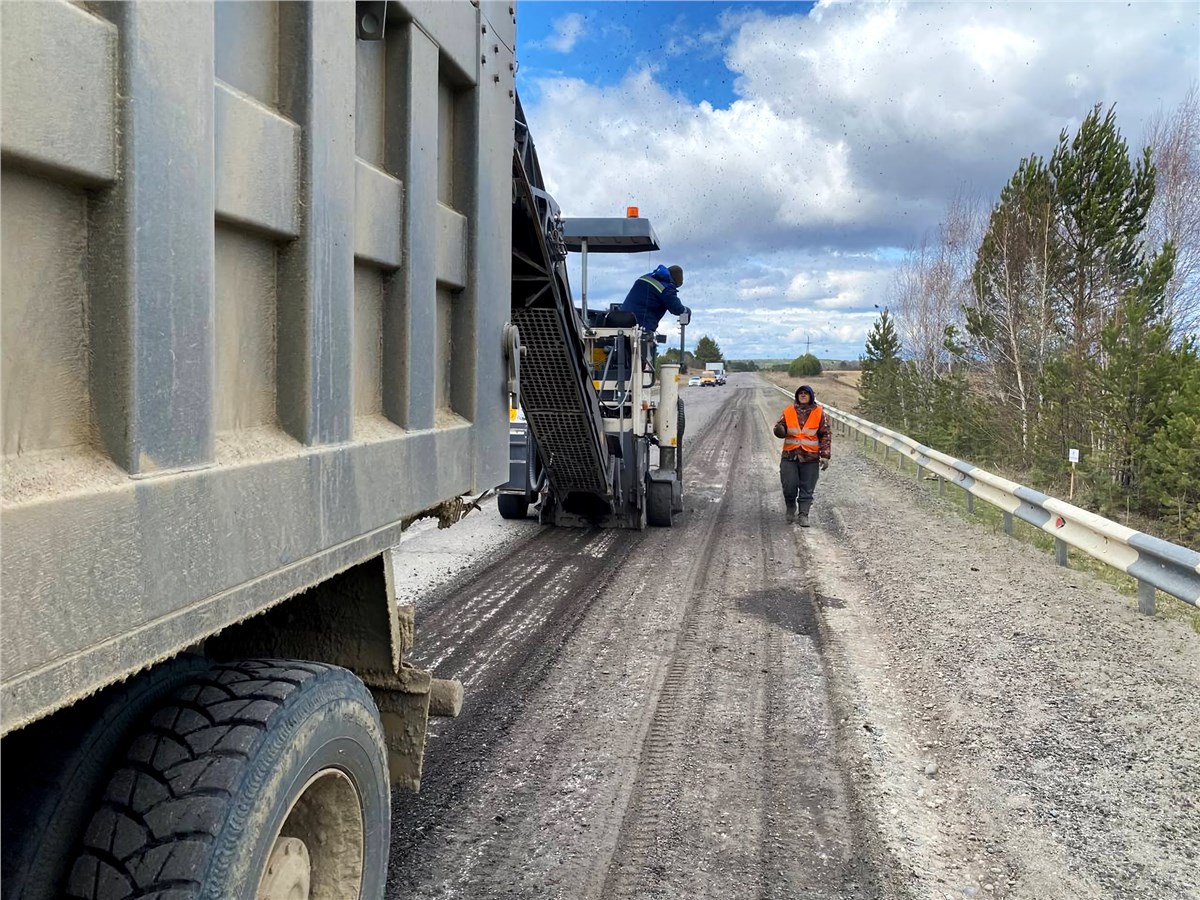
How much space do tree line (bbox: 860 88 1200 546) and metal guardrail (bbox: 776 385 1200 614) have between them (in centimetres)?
335

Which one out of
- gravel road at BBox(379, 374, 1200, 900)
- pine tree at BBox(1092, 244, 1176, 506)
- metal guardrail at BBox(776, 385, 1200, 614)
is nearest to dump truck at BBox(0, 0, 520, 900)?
gravel road at BBox(379, 374, 1200, 900)

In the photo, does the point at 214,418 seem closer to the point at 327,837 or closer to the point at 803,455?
the point at 327,837

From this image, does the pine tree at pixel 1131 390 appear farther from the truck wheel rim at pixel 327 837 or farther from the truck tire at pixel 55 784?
the truck tire at pixel 55 784

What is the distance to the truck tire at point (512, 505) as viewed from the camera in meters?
9.71

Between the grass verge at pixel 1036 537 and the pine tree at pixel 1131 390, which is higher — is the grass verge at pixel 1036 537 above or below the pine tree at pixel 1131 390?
below

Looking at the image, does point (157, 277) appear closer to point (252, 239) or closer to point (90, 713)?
point (252, 239)

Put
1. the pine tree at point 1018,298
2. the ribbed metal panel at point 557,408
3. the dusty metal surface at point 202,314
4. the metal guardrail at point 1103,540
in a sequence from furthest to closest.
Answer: the pine tree at point 1018,298 < the ribbed metal panel at point 557,408 < the metal guardrail at point 1103,540 < the dusty metal surface at point 202,314

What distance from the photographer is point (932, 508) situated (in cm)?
1123

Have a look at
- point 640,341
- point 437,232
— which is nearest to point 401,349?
point 437,232

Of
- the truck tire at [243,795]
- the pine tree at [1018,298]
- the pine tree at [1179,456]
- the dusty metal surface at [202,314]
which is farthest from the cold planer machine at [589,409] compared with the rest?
the pine tree at [1018,298]

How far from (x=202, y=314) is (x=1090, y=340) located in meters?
19.6

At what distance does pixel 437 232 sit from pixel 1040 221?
19.7m

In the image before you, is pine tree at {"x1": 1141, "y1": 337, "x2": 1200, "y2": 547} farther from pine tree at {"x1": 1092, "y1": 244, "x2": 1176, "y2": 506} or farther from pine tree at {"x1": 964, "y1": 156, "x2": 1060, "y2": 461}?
pine tree at {"x1": 964, "y1": 156, "x2": 1060, "y2": 461}

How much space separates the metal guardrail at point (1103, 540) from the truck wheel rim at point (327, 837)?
5.11 meters
